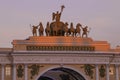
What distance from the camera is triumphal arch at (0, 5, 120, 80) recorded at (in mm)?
47156

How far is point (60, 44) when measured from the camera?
48.2 m

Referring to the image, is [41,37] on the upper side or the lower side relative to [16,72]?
upper

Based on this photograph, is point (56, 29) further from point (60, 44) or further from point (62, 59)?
point (62, 59)

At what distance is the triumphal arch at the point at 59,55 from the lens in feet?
155

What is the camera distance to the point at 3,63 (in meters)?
47.0

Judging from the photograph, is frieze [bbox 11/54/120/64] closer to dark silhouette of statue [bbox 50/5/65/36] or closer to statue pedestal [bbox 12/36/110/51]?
statue pedestal [bbox 12/36/110/51]

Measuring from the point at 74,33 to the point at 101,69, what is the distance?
4.08 meters

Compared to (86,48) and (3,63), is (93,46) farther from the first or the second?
(3,63)

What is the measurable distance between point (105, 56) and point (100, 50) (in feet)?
2.32

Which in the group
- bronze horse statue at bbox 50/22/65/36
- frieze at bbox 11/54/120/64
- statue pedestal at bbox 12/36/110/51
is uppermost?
bronze horse statue at bbox 50/22/65/36

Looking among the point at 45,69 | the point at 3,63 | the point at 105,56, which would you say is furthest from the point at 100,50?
the point at 3,63

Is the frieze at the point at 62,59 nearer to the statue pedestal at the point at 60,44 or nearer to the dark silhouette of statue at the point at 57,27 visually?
the statue pedestal at the point at 60,44

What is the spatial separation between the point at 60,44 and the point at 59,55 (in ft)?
3.39

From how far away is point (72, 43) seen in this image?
159 feet
